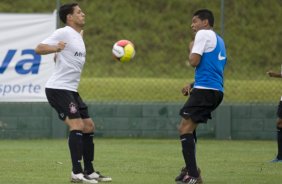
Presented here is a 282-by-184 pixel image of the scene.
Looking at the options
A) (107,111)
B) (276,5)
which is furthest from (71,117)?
(276,5)

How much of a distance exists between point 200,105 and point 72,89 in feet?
5.13

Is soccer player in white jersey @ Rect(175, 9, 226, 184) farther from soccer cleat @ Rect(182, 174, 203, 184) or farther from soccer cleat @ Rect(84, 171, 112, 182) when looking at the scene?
soccer cleat @ Rect(84, 171, 112, 182)

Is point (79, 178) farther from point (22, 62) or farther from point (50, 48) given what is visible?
point (22, 62)

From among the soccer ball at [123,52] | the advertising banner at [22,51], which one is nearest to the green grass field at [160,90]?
the advertising banner at [22,51]

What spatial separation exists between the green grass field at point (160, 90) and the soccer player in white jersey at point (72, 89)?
6.97 meters

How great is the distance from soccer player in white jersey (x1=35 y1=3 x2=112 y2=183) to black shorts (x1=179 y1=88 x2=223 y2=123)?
1257 millimetres

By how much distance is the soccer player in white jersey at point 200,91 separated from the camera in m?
10.1

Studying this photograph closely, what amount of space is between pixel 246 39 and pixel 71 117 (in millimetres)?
9403

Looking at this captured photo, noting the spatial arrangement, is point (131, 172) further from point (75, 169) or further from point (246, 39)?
point (246, 39)

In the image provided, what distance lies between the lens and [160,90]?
18281 millimetres

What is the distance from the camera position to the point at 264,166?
40.2 ft

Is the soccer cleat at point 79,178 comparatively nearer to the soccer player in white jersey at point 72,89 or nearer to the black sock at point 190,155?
the soccer player in white jersey at point 72,89

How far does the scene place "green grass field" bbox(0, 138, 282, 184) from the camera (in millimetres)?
10688

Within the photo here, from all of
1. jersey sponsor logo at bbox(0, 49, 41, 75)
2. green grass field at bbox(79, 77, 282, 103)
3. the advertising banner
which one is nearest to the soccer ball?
the advertising banner
